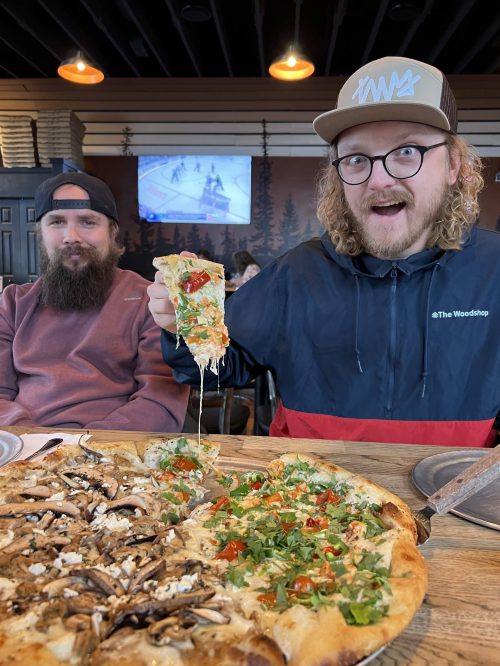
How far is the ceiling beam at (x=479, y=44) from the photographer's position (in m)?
6.48

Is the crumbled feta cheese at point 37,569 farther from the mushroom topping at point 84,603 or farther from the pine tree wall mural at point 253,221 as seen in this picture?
the pine tree wall mural at point 253,221

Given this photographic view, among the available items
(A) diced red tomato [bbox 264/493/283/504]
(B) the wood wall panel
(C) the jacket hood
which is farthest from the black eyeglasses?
(B) the wood wall panel

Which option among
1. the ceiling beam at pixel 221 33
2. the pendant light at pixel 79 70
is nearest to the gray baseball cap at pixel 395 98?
the ceiling beam at pixel 221 33

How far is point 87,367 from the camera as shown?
103 inches

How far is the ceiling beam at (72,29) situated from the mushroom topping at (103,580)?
7093 mm

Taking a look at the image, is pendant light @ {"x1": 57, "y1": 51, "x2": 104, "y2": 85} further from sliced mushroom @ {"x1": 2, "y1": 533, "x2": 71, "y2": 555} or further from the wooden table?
sliced mushroom @ {"x1": 2, "y1": 533, "x2": 71, "y2": 555}

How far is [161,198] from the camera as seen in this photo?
905cm

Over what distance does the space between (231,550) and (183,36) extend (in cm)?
754

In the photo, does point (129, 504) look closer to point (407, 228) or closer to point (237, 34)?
point (407, 228)

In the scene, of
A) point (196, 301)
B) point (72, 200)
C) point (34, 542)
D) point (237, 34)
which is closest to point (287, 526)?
point (34, 542)

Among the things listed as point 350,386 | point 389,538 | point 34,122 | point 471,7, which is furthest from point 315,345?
point 34,122

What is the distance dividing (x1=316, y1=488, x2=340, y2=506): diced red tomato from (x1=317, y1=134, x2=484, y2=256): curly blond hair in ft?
4.44

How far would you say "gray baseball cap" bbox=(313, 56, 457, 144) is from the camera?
6.74 ft

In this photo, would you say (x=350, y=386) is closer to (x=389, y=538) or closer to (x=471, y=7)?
(x=389, y=538)
